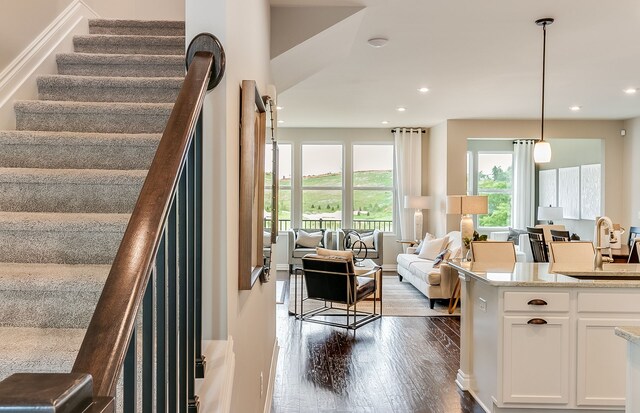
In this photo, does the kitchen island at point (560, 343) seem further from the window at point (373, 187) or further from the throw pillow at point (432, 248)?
the window at point (373, 187)

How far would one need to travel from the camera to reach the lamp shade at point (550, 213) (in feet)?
29.7

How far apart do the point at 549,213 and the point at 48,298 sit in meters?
9.38

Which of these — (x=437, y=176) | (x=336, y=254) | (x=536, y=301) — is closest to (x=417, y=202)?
(x=437, y=176)

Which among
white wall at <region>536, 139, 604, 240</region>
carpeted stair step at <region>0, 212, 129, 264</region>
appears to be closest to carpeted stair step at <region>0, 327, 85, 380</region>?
carpeted stair step at <region>0, 212, 129, 264</region>

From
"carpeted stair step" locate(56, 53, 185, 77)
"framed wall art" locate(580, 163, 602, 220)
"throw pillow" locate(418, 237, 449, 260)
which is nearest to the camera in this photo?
"carpeted stair step" locate(56, 53, 185, 77)

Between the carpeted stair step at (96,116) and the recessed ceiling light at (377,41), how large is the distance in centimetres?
230

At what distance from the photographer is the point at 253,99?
174 cm

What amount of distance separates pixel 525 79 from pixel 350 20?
294 cm

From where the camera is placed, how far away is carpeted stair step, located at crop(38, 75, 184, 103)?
7.84 ft

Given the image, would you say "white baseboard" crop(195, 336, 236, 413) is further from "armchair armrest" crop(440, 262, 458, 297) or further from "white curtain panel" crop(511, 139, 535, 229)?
"white curtain panel" crop(511, 139, 535, 229)

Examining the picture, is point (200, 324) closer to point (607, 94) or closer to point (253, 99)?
point (253, 99)

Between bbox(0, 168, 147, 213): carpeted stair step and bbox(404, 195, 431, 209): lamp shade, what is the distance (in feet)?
24.2

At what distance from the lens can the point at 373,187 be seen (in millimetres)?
9617

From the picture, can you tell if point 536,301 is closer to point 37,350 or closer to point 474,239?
point 474,239
